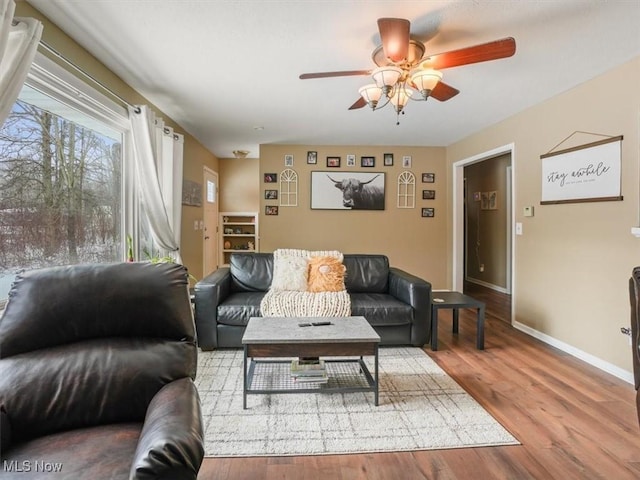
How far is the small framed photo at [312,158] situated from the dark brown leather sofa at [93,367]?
4.13 meters

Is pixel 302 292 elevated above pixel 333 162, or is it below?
below

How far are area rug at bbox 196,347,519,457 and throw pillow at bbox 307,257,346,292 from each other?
1.01 metres

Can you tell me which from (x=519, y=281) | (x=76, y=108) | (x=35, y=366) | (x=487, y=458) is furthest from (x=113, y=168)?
(x=519, y=281)

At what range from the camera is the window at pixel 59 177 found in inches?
78.6

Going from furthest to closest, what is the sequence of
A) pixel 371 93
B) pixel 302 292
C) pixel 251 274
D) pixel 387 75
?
1. pixel 251 274
2. pixel 302 292
3. pixel 371 93
4. pixel 387 75

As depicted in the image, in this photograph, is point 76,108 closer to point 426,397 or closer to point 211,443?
point 211,443

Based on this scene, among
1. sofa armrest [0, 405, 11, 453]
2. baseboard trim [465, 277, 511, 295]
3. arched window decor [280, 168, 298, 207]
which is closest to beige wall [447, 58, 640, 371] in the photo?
baseboard trim [465, 277, 511, 295]

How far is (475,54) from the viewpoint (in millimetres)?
1939

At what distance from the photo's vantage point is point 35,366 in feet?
4.06

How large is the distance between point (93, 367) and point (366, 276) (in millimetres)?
2709

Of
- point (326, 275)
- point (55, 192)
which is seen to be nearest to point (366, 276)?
point (326, 275)

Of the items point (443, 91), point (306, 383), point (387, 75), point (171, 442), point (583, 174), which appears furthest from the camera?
point (583, 174)

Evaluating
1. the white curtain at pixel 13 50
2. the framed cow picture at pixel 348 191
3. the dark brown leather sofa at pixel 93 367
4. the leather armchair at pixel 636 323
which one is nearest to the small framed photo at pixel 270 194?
the framed cow picture at pixel 348 191

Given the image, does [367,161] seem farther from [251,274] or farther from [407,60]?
[407,60]
